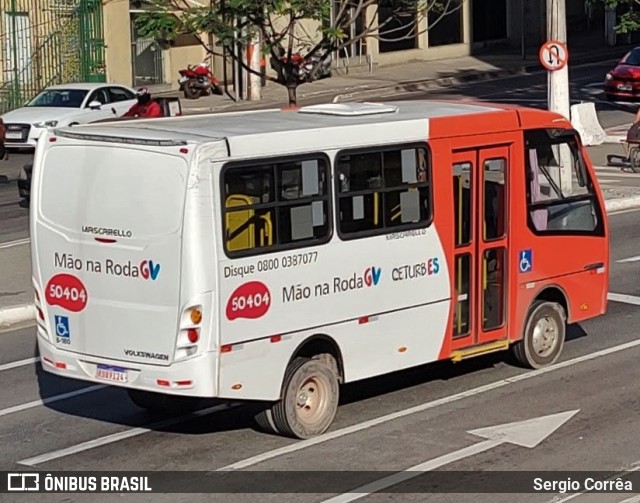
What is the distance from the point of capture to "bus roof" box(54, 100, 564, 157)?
10.6 metres

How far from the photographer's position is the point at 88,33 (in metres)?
A: 41.9

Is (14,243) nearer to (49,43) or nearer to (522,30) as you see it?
(49,43)

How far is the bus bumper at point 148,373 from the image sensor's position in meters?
10.3

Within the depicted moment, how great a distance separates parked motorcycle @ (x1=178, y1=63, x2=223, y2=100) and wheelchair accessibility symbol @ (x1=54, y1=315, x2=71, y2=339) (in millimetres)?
31663

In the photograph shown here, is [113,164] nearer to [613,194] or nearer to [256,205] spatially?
[256,205]

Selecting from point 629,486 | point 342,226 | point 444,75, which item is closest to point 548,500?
point 629,486

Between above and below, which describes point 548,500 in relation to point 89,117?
below

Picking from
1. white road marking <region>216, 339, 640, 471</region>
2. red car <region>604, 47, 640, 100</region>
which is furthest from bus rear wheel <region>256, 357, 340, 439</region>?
red car <region>604, 47, 640, 100</region>

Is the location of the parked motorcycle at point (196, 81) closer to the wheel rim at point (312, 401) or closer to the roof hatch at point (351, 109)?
Answer: the roof hatch at point (351, 109)

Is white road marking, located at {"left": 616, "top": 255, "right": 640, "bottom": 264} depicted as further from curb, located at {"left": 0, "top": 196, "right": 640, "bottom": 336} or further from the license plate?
the license plate

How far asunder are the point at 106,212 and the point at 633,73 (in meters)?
29.2

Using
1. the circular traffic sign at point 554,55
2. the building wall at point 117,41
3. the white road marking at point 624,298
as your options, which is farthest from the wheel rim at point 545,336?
the building wall at point 117,41

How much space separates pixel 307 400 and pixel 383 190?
1.84 metres

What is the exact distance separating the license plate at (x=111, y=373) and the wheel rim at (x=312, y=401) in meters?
1.40
